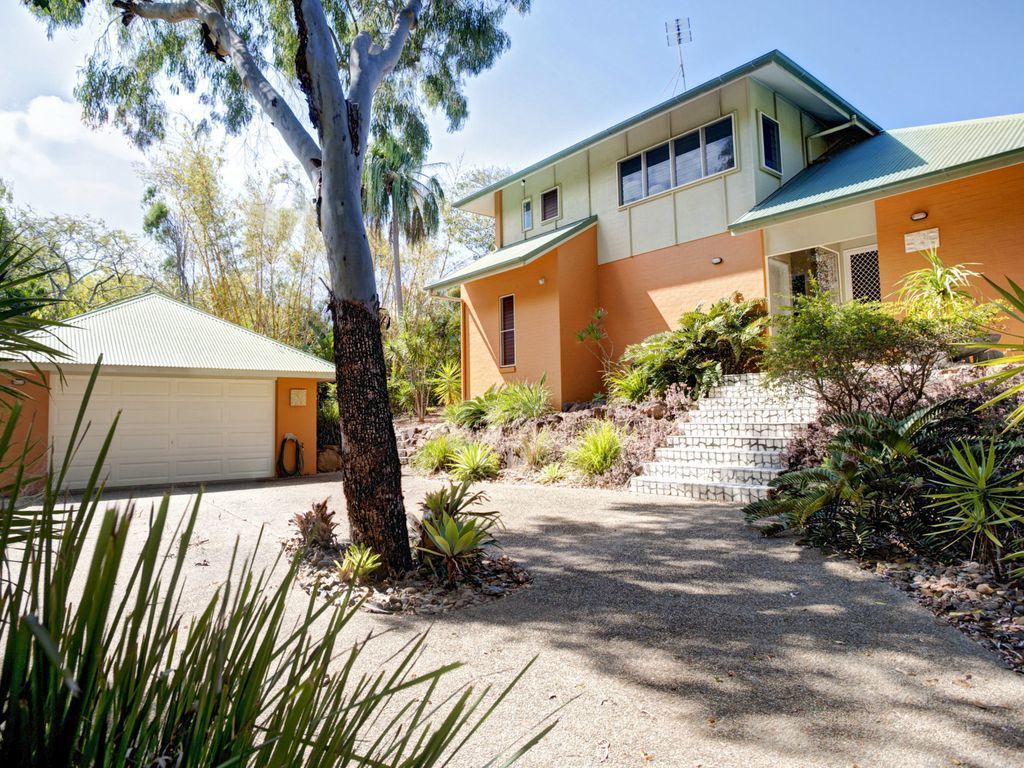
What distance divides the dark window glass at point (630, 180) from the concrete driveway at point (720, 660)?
33.6ft

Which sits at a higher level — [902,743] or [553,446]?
[553,446]

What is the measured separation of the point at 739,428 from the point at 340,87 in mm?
6993

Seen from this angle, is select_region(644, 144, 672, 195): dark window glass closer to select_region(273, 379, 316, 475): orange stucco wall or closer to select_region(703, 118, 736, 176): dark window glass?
select_region(703, 118, 736, 176): dark window glass

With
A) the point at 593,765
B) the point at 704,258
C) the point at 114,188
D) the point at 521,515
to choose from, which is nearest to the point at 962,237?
the point at 704,258

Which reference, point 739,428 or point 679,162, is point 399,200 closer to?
point 679,162

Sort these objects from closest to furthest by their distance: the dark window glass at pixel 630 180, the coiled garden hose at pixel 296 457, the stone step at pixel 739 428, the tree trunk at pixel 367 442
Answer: the tree trunk at pixel 367 442 < the stone step at pixel 739 428 < the coiled garden hose at pixel 296 457 < the dark window glass at pixel 630 180

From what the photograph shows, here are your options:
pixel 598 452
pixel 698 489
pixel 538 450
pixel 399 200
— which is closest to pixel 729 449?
pixel 698 489

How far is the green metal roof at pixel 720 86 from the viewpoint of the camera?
10.6 meters

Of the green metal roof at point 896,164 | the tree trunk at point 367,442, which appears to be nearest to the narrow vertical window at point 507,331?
the green metal roof at point 896,164

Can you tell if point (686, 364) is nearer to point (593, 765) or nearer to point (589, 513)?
point (589, 513)

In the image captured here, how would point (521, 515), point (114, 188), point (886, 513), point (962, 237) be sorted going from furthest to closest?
point (114, 188) < point (962, 237) < point (521, 515) < point (886, 513)

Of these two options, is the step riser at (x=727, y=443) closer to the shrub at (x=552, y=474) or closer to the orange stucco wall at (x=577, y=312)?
the shrub at (x=552, y=474)

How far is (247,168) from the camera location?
8.32 m

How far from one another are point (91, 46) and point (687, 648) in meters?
9.71
